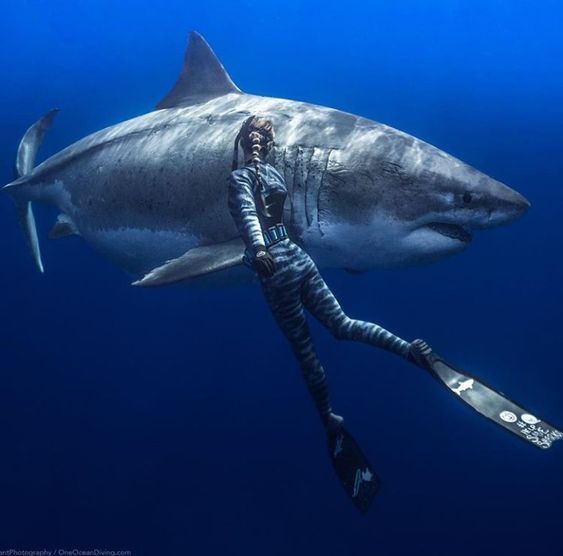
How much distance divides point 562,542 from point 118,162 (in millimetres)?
10119

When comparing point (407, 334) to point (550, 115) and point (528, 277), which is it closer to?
point (528, 277)

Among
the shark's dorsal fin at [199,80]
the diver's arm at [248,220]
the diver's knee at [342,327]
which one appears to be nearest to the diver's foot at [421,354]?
the diver's knee at [342,327]

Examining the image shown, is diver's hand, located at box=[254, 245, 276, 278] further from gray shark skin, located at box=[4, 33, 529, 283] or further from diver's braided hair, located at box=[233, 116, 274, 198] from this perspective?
diver's braided hair, located at box=[233, 116, 274, 198]

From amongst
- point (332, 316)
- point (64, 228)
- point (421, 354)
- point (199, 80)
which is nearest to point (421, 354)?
point (421, 354)

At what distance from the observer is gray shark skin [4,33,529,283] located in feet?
15.0

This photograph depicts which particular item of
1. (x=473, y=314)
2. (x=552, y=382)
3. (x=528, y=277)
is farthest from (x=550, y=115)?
(x=552, y=382)

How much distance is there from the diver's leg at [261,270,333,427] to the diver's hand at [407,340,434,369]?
96 cm

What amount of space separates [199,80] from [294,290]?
12.2ft

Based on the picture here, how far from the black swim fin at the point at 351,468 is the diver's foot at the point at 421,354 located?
1289mm

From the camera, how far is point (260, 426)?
35.8ft

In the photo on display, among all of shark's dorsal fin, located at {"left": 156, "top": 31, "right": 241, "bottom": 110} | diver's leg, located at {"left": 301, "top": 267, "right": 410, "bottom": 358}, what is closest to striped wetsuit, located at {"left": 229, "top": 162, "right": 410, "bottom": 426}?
diver's leg, located at {"left": 301, "top": 267, "right": 410, "bottom": 358}

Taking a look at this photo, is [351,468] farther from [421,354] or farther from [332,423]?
[421,354]

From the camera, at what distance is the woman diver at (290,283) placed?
181 inches

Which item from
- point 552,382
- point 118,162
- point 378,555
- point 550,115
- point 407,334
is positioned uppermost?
point 550,115
